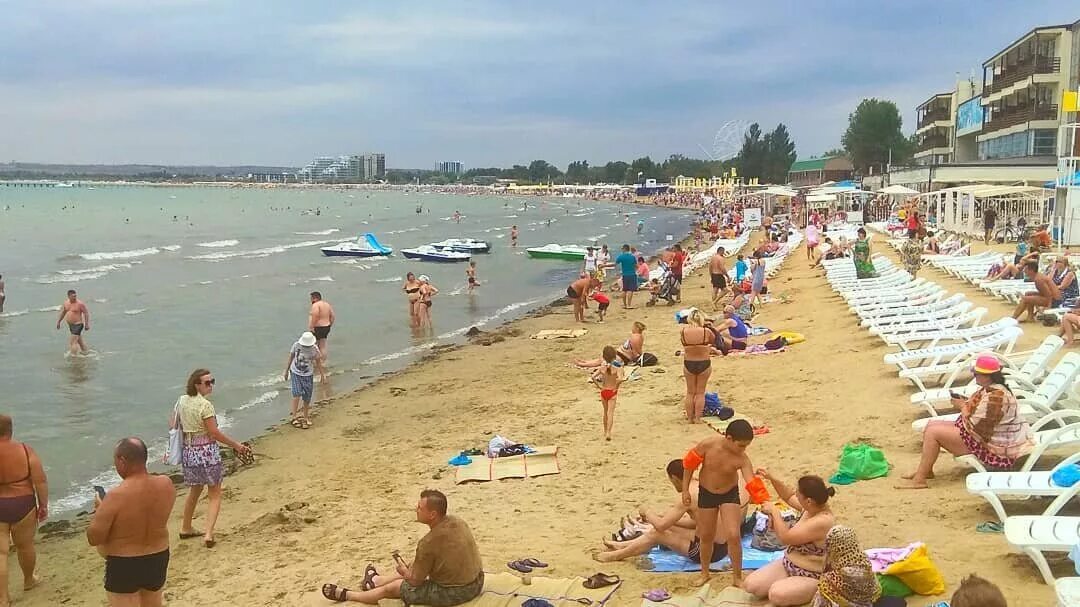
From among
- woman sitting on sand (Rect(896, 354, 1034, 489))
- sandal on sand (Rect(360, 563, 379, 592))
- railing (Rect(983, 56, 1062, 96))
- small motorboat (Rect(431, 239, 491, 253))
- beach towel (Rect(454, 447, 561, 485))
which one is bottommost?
beach towel (Rect(454, 447, 561, 485))

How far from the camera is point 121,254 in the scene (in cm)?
4628

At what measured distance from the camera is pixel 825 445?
8297 mm

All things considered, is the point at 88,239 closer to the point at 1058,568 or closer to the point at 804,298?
the point at 804,298

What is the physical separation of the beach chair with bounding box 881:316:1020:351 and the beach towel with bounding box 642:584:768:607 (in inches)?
233

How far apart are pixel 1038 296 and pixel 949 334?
10.4 feet

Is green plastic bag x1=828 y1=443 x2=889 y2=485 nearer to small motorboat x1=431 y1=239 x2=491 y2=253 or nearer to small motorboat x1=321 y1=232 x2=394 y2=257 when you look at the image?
small motorboat x1=431 y1=239 x2=491 y2=253

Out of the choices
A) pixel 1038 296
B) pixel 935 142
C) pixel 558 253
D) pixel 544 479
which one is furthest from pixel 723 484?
pixel 935 142

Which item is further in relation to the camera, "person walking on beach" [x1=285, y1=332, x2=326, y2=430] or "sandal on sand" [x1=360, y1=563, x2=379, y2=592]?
"person walking on beach" [x1=285, y1=332, x2=326, y2=430]

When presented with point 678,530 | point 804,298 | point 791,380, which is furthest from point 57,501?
point 804,298

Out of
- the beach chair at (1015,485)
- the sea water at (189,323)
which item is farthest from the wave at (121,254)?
the beach chair at (1015,485)

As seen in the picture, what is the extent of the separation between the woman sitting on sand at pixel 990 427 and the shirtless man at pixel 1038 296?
22.1ft

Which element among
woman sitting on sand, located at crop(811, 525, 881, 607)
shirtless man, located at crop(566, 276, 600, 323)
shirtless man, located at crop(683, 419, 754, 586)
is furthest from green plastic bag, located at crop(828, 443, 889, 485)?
shirtless man, located at crop(566, 276, 600, 323)

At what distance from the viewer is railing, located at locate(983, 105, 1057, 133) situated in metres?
39.7

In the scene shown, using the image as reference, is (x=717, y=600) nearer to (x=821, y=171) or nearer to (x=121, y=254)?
(x=121, y=254)
